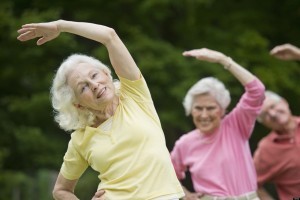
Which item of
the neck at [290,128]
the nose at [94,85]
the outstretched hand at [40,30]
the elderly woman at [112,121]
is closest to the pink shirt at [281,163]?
the neck at [290,128]

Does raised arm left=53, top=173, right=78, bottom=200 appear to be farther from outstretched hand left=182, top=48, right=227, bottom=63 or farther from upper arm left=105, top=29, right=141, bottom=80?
outstretched hand left=182, top=48, right=227, bottom=63

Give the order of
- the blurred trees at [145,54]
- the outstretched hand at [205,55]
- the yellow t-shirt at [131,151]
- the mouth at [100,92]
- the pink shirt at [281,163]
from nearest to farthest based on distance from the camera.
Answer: the yellow t-shirt at [131,151], the mouth at [100,92], the outstretched hand at [205,55], the pink shirt at [281,163], the blurred trees at [145,54]

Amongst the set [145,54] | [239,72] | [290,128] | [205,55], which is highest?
[145,54]

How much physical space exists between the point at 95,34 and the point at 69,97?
385 mm

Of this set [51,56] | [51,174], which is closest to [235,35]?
[51,56]

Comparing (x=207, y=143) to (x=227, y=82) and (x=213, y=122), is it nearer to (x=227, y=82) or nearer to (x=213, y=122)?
(x=213, y=122)

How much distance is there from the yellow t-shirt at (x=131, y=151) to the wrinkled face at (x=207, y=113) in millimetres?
1197

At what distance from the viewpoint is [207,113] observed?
195 inches

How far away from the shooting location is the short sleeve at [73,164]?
12.9 feet

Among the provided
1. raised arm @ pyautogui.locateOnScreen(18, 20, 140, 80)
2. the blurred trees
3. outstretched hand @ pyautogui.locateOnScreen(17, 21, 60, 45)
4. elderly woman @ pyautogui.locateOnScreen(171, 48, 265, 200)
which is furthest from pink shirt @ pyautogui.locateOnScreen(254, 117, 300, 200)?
the blurred trees

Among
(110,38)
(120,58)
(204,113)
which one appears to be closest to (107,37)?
(110,38)

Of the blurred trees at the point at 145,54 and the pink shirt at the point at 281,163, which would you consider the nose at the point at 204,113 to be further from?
the blurred trees at the point at 145,54

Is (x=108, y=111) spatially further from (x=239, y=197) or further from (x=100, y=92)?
(x=239, y=197)

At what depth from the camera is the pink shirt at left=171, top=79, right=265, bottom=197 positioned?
483cm
